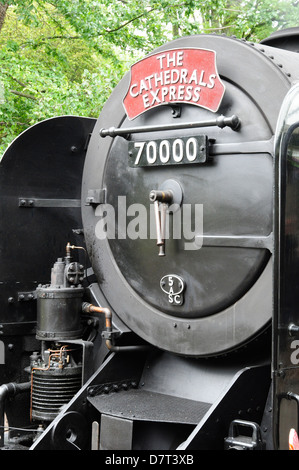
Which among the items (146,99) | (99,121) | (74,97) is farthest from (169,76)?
(74,97)

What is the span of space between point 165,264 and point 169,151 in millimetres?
504

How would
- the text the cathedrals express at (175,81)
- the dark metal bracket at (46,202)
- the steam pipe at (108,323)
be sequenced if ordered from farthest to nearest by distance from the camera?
the dark metal bracket at (46,202), the steam pipe at (108,323), the text the cathedrals express at (175,81)

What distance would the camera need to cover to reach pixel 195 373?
2963 millimetres

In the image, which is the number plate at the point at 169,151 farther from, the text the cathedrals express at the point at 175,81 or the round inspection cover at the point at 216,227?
the text the cathedrals express at the point at 175,81

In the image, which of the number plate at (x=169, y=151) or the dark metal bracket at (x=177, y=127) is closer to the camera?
the dark metal bracket at (x=177, y=127)

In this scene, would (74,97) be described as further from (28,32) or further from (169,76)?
(169,76)

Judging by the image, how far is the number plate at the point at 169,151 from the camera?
109 inches

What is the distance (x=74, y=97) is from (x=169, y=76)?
578cm

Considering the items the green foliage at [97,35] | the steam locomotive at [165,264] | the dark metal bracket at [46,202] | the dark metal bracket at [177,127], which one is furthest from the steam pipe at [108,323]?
the green foliage at [97,35]

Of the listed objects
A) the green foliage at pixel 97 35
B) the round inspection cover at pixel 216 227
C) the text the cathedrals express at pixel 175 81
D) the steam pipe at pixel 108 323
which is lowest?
the steam pipe at pixel 108 323

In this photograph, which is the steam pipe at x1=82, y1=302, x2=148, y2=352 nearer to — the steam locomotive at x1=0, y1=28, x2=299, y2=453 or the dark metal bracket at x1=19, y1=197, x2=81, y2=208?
the steam locomotive at x1=0, y1=28, x2=299, y2=453

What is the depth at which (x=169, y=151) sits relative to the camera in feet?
9.52

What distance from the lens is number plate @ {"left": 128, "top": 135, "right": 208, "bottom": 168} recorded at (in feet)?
9.06
